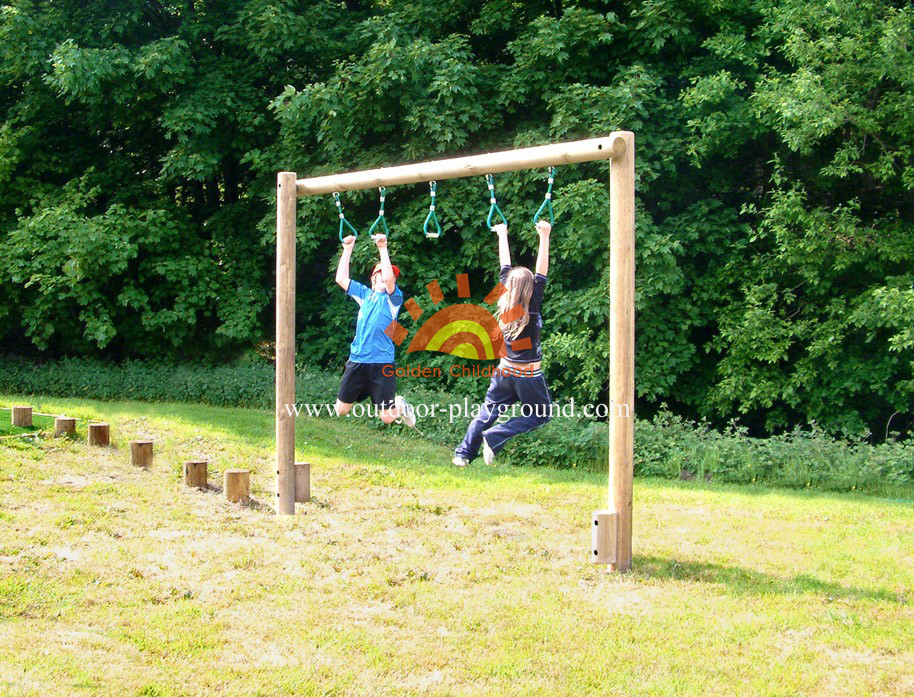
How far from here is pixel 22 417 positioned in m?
10.6

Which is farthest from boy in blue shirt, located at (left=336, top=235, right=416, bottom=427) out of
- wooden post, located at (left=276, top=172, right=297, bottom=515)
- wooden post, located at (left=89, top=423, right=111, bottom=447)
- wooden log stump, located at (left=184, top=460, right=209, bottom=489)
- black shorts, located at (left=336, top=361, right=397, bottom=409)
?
wooden post, located at (left=89, top=423, right=111, bottom=447)

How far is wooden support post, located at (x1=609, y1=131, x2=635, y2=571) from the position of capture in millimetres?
6824

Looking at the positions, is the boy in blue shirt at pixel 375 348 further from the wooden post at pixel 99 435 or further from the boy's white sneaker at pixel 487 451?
the wooden post at pixel 99 435

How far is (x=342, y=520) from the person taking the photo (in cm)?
812

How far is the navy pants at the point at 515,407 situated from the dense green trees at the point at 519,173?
4.61m

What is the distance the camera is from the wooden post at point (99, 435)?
1016 cm

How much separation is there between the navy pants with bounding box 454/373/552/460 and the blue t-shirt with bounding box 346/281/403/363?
3.59 ft

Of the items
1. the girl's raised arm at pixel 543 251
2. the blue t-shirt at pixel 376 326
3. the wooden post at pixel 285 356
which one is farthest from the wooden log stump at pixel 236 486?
the girl's raised arm at pixel 543 251

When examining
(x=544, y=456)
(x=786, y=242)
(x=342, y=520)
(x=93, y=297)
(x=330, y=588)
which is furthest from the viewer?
(x=93, y=297)

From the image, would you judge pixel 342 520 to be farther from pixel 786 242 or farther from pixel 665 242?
pixel 786 242

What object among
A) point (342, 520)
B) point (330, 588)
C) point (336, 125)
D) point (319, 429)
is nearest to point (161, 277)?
point (336, 125)

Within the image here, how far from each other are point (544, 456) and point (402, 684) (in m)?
6.38

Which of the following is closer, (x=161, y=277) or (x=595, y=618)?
(x=595, y=618)

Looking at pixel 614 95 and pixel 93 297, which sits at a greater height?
pixel 614 95
